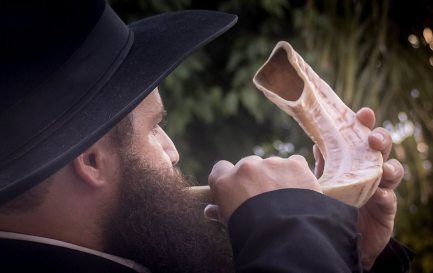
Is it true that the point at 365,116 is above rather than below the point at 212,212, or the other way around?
below

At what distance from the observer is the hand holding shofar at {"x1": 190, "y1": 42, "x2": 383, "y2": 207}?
168cm

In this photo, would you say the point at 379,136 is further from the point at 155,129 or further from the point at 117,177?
the point at 117,177

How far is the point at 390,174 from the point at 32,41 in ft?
3.20

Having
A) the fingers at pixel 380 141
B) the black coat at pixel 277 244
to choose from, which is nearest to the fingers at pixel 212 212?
the black coat at pixel 277 244

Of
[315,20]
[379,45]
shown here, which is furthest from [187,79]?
[379,45]

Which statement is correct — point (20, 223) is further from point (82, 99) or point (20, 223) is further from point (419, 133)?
point (419, 133)

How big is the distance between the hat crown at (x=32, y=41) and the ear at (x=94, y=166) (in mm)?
194

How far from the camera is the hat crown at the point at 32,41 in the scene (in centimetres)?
136

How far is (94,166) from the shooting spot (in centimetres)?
148

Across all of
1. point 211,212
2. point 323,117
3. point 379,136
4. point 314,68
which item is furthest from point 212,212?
point 314,68

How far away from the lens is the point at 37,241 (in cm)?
137

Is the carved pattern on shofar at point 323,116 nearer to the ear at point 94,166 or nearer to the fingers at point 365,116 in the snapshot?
the fingers at point 365,116

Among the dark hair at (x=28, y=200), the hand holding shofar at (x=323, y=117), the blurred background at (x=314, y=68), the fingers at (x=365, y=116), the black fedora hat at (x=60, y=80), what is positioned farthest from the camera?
the blurred background at (x=314, y=68)

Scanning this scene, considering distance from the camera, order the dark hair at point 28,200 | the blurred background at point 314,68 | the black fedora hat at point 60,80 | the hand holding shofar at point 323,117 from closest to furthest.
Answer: the black fedora hat at point 60,80
the dark hair at point 28,200
the hand holding shofar at point 323,117
the blurred background at point 314,68
